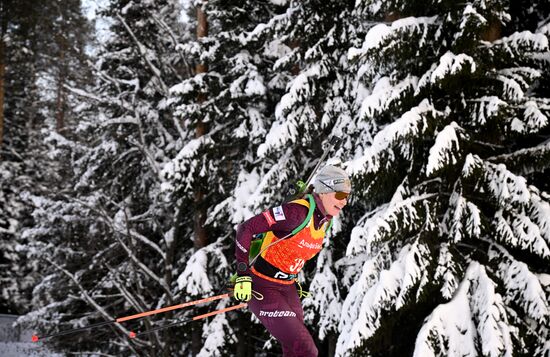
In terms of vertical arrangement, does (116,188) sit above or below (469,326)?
below

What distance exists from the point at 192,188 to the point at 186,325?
3294 mm

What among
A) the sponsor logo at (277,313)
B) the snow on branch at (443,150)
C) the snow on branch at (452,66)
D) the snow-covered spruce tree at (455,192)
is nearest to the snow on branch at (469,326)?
the snow-covered spruce tree at (455,192)

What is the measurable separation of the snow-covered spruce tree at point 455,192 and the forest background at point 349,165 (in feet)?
0.09

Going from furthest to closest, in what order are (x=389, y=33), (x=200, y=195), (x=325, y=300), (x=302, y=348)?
(x=200, y=195)
(x=325, y=300)
(x=389, y=33)
(x=302, y=348)

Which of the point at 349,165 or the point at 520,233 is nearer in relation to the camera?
the point at 520,233

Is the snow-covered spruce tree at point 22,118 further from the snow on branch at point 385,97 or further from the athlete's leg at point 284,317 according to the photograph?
the athlete's leg at point 284,317

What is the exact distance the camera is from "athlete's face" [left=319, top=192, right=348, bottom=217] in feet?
14.8

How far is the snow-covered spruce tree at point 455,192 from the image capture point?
6062 millimetres

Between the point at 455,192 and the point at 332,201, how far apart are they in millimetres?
2922

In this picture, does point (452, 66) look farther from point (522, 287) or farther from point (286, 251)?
point (286, 251)

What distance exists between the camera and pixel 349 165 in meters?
7.02

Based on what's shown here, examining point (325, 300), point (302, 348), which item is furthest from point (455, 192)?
point (325, 300)

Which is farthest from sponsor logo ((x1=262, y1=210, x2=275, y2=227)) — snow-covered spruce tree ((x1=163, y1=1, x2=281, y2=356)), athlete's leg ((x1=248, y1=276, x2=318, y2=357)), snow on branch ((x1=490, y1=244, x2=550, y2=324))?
snow-covered spruce tree ((x1=163, y1=1, x2=281, y2=356))

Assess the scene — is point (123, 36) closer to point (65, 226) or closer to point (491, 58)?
point (65, 226)
